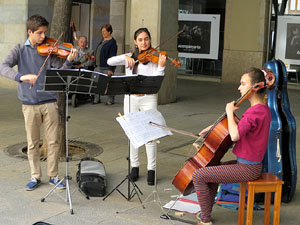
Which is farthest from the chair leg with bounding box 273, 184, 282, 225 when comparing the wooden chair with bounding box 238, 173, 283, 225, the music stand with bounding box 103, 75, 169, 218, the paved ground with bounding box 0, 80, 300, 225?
the music stand with bounding box 103, 75, 169, 218

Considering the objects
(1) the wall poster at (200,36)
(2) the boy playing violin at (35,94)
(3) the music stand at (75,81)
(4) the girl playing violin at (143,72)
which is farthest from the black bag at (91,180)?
(1) the wall poster at (200,36)

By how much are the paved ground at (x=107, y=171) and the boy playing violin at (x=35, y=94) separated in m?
0.30

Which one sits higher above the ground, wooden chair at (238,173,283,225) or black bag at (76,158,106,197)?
wooden chair at (238,173,283,225)

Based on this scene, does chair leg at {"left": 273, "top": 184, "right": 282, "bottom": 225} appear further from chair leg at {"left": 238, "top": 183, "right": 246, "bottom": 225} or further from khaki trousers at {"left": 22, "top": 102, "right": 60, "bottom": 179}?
khaki trousers at {"left": 22, "top": 102, "right": 60, "bottom": 179}

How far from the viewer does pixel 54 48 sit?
5.60 meters

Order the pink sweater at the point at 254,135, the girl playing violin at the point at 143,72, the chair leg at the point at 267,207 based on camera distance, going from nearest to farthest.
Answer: the pink sweater at the point at 254,135 → the chair leg at the point at 267,207 → the girl playing violin at the point at 143,72

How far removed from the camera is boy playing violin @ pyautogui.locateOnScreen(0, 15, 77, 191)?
566cm

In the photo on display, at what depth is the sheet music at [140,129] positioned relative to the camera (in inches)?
198

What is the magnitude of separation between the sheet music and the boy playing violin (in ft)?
3.12

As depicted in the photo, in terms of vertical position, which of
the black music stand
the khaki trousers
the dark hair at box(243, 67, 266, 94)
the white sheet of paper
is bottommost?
the white sheet of paper

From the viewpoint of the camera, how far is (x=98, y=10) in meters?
18.4

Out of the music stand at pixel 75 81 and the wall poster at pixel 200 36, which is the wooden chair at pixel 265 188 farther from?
the wall poster at pixel 200 36

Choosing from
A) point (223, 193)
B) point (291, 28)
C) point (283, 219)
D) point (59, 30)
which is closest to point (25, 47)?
point (59, 30)

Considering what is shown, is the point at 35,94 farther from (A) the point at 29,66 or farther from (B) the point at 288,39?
(B) the point at 288,39
